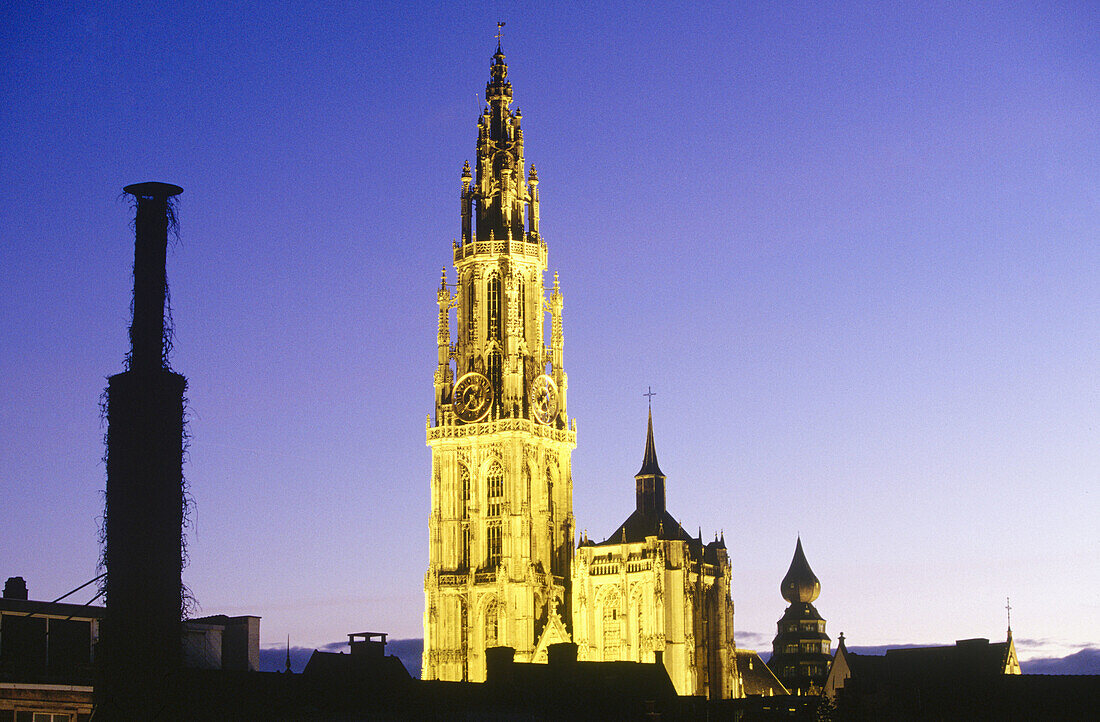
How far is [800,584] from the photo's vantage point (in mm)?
197000

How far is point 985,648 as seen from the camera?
92.8 metres

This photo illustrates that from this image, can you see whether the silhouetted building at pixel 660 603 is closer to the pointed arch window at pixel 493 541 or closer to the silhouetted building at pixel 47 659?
the pointed arch window at pixel 493 541

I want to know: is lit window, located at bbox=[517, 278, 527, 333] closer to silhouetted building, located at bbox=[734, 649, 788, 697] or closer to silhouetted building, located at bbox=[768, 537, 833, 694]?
silhouetted building, located at bbox=[734, 649, 788, 697]

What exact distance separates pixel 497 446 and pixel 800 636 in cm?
6926

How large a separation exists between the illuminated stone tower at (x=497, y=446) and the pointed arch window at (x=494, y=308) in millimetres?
73

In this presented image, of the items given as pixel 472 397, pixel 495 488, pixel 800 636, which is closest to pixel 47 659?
pixel 495 488

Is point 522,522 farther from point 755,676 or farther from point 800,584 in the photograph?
point 800,584

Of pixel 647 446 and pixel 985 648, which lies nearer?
pixel 985 648

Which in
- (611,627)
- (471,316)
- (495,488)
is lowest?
(611,627)

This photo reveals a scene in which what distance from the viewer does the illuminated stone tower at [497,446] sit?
13088 cm

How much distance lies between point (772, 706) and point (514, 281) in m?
47.2

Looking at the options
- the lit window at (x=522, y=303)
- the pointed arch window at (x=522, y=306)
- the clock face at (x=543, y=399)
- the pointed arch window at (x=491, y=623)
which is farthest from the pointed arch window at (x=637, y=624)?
the lit window at (x=522, y=303)

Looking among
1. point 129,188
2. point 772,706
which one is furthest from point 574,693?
point 129,188

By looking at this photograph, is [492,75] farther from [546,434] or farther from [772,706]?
[772,706]
